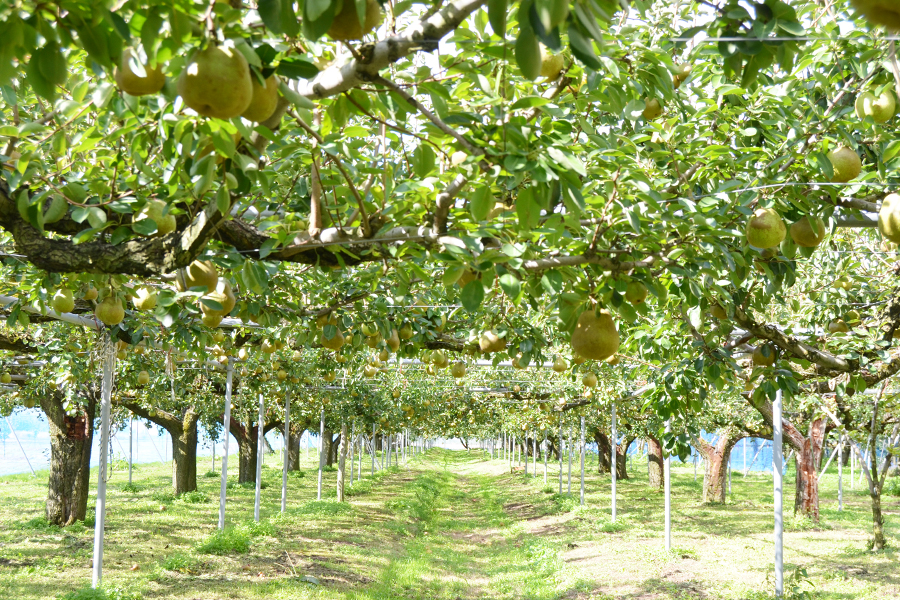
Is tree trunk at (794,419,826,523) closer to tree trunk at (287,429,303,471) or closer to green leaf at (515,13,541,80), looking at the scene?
green leaf at (515,13,541,80)

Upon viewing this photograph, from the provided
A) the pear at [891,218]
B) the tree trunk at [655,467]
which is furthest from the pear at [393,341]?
the tree trunk at [655,467]

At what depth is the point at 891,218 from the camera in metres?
2.15

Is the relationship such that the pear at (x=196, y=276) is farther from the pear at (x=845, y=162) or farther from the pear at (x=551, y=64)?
the pear at (x=845, y=162)

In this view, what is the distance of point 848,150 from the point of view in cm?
281

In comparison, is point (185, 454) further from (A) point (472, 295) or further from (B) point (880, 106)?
(B) point (880, 106)

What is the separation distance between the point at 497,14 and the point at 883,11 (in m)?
0.59

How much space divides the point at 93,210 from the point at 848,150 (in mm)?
2888

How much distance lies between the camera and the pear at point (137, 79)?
1.60m

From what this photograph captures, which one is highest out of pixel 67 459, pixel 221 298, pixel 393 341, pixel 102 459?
pixel 221 298

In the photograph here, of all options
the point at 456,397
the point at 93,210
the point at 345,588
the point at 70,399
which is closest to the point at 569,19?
the point at 93,210

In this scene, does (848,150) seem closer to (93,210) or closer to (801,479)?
(93,210)

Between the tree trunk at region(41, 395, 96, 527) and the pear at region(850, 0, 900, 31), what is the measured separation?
12107mm

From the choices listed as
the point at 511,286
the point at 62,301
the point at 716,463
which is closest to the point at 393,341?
the point at 62,301

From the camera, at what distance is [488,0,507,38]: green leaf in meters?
1.22
